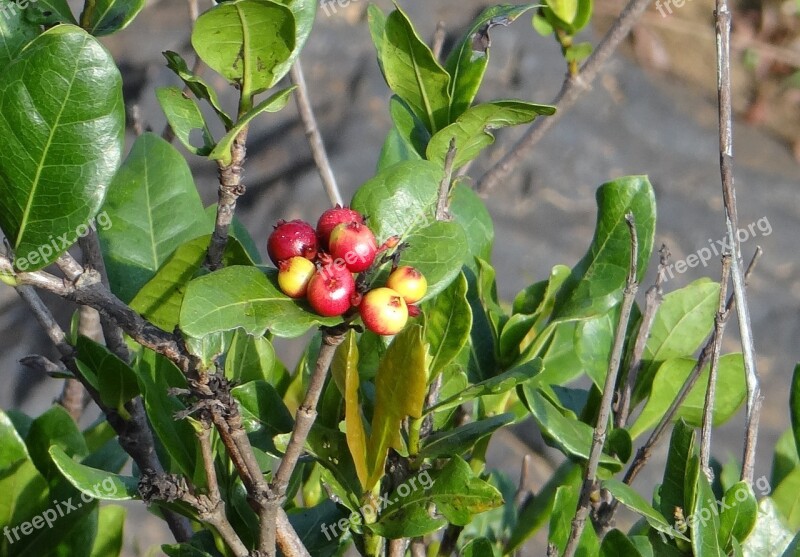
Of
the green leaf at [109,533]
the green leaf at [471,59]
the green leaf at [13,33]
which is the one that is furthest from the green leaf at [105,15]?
the green leaf at [109,533]

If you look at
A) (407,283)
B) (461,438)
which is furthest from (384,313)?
(461,438)

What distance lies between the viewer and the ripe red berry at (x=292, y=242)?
63 cm

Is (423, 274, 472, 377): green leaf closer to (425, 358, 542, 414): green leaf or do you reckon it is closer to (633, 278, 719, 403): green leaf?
(425, 358, 542, 414): green leaf

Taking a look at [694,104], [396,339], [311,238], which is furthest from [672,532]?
[694,104]

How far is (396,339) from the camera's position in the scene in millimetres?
694

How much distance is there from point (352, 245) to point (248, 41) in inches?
6.1

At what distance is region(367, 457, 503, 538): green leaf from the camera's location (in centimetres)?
77

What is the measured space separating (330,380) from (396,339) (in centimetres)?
23

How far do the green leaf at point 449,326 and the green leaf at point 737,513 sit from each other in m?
0.28

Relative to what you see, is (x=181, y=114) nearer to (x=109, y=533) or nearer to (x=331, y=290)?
(x=331, y=290)

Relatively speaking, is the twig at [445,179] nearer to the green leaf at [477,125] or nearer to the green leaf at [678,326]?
the green leaf at [477,125]

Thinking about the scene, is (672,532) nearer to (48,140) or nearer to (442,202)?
(442,202)

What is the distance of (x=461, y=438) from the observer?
2.61 feet

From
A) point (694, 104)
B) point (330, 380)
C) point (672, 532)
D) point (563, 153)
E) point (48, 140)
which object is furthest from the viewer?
point (694, 104)
